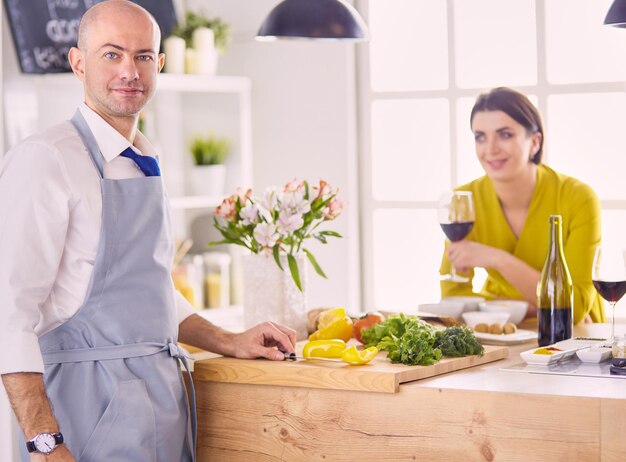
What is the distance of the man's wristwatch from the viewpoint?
2020 millimetres

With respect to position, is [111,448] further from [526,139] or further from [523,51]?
[523,51]

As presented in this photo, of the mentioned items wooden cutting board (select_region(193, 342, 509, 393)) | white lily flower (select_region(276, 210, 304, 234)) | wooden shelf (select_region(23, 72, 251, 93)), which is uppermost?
wooden shelf (select_region(23, 72, 251, 93))

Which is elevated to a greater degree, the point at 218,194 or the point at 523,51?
the point at 523,51

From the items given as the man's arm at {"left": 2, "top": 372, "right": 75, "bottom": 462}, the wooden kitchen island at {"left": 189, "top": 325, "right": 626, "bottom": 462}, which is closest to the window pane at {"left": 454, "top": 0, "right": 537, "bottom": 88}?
the wooden kitchen island at {"left": 189, "top": 325, "right": 626, "bottom": 462}

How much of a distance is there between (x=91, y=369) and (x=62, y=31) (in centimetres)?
261

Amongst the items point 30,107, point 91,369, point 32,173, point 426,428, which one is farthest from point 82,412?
point 30,107

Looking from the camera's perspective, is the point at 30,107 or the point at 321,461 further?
the point at 30,107

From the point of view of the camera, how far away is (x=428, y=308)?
10.4 feet

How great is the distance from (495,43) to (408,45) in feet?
1.41

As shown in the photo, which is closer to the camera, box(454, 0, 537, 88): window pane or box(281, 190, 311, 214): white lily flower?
box(281, 190, 311, 214): white lily flower

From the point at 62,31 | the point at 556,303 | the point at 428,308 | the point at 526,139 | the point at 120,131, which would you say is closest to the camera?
the point at 120,131

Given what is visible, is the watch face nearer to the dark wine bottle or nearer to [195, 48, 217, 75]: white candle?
the dark wine bottle

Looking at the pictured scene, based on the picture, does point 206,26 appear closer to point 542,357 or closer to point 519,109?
point 519,109

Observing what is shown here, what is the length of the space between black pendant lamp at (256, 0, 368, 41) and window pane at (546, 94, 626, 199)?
5.38ft
